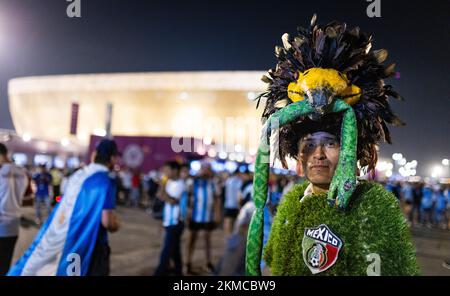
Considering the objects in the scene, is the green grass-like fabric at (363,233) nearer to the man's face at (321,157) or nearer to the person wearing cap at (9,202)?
the man's face at (321,157)

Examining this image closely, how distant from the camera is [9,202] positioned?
4566mm

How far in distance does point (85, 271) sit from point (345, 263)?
2433 mm

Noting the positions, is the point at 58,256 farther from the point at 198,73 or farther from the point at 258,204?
the point at 198,73

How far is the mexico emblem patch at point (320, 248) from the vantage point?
1.66 metres

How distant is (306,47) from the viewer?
6.29 feet

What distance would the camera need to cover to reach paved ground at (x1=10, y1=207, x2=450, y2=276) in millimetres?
6578

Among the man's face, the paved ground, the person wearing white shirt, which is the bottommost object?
the paved ground

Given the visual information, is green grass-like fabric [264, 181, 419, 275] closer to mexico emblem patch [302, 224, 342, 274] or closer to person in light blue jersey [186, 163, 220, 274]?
mexico emblem patch [302, 224, 342, 274]

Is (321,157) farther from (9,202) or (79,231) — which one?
(9,202)

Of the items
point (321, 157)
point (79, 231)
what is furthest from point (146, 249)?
point (321, 157)

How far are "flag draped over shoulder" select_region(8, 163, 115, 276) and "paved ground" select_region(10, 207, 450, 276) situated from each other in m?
3.02

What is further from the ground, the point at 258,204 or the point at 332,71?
the point at 332,71

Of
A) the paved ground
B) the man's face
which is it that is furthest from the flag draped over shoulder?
the paved ground
